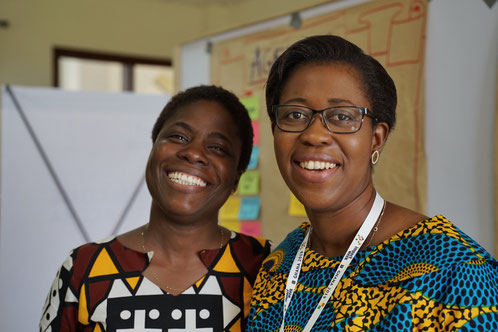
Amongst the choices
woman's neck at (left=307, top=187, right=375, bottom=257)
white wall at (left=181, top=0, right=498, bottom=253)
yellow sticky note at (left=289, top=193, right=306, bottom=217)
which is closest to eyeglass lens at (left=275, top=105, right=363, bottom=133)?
woman's neck at (left=307, top=187, right=375, bottom=257)

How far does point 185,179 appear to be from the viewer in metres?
1.65

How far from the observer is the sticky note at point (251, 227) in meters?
2.81

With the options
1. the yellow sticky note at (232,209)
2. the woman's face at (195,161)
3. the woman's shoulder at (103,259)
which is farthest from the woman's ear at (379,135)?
the yellow sticky note at (232,209)

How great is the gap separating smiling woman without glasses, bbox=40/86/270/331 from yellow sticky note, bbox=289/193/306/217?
2.49 ft

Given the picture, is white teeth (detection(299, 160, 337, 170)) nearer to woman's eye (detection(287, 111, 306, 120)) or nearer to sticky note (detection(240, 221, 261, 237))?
woman's eye (detection(287, 111, 306, 120))

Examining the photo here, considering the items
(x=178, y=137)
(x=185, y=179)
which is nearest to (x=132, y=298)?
(x=185, y=179)

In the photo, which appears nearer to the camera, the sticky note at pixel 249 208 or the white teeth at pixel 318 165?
the white teeth at pixel 318 165

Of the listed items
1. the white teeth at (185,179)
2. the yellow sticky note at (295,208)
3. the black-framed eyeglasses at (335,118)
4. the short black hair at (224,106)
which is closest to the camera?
the black-framed eyeglasses at (335,118)

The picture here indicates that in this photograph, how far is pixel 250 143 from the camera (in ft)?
6.24

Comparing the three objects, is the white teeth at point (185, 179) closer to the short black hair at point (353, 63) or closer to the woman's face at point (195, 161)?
the woman's face at point (195, 161)

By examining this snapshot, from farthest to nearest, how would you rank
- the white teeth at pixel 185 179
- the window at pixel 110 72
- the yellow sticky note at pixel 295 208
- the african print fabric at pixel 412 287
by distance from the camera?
1. the window at pixel 110 72
2. the yellow sticky note at pixel 295 208
3. the white teeth at pixel 185 179
4. the african print fabric at pixel 412 287

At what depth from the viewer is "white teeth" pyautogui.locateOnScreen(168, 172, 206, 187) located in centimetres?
165

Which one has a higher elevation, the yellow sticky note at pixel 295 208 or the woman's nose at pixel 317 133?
the woman's nose at pixel 317 133

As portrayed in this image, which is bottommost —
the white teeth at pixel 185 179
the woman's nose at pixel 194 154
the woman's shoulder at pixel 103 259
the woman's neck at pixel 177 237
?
the woman's shoulder at pixel 103 259
